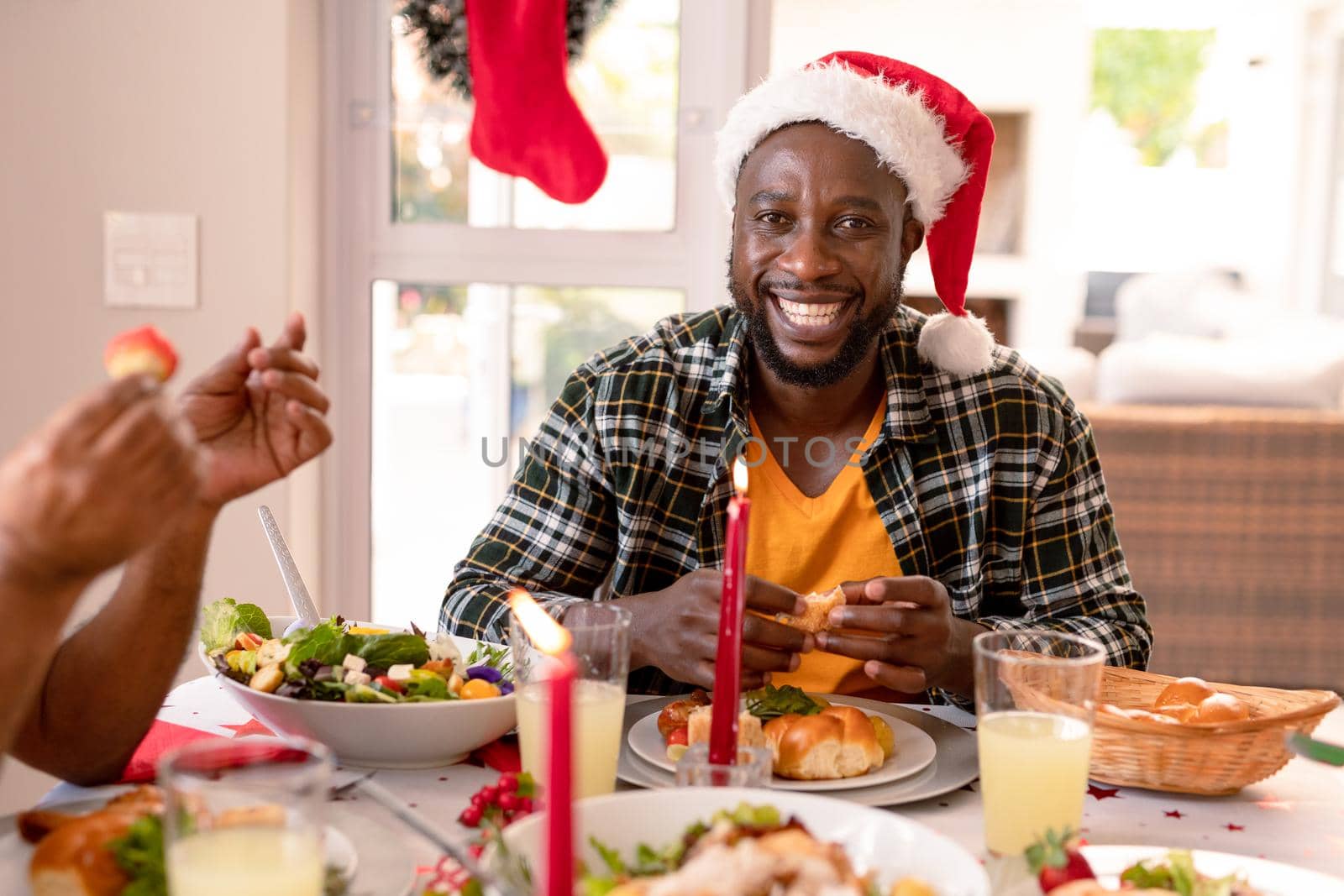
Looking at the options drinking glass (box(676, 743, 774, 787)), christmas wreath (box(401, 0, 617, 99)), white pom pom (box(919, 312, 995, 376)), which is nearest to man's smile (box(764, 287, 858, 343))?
white pom pom (box(919, 312, 995, 376))

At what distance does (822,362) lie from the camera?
1.82 meters

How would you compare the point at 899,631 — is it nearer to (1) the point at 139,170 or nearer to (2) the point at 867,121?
(2) the point at 867,121

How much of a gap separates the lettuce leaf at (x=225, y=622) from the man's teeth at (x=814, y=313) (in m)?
0.81

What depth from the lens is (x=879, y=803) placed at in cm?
113

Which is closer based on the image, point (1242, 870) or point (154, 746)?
point (1242, 870)

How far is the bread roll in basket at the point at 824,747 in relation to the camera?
1.15m

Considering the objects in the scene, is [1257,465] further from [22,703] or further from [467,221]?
[22,703]

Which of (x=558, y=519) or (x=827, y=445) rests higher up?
(x=827, y=445)

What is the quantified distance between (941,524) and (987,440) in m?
0.13

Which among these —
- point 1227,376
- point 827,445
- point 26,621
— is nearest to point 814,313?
point 827,445

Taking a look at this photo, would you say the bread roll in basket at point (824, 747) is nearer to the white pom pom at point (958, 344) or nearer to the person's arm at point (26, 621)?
the person's arm at point (26, 621)

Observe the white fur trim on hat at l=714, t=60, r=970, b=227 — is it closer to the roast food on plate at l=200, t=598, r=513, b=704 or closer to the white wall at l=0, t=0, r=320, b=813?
the roast food on plate at l=200, t=598, r=513, b=704

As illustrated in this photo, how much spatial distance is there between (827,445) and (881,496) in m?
0.12

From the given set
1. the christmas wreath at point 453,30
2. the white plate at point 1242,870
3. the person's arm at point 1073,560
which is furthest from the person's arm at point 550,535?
the christmas wreath at point 453,30
